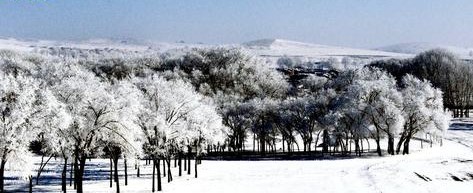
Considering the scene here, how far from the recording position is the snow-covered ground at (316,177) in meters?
61.8

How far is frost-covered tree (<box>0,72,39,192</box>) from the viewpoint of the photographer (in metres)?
44.2

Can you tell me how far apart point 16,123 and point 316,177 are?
3785 cm

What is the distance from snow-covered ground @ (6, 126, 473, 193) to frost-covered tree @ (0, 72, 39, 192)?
15768mm

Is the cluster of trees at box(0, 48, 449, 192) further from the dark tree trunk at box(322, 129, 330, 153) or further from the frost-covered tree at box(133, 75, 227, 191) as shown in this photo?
the dark tree trunk at box(322, 129, 330, 153)

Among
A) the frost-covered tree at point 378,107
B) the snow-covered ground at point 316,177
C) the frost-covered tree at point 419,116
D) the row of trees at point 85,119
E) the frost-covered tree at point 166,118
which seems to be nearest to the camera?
the row of trees at point 85,119

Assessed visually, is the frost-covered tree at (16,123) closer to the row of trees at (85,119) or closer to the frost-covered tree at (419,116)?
the row of trees at (85,119)

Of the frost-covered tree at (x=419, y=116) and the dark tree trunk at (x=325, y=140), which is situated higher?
the frost-covered tree at (x=419, y=116)

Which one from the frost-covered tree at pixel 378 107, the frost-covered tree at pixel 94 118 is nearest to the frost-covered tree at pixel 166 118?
the frost-covered tree at pixel 94 118

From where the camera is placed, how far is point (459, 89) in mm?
182000

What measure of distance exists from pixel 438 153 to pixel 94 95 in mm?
66685

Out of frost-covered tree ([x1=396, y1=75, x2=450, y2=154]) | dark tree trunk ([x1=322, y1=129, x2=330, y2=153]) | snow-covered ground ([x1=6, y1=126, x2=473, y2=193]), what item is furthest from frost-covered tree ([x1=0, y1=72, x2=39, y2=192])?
dark tree trunk ([x1=322, y1=129, x2=330, y2=153])

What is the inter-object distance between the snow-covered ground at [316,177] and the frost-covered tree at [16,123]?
621 inches

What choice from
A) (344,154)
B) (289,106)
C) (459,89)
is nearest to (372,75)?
(289,106)

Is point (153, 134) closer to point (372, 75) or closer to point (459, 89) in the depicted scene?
point (372, 75)
